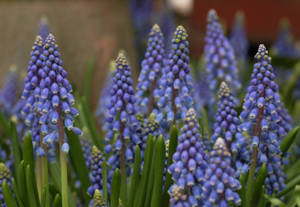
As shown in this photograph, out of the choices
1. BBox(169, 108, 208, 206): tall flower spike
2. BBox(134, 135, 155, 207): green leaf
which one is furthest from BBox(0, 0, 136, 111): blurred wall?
BBox(169, 108, 208, 206): tall flower spike

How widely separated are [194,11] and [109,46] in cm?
623

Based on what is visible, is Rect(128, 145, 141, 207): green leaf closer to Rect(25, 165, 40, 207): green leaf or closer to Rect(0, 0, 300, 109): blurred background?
Rect(25, 165, 40, 207): green leaf

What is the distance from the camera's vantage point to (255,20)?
11859 mm

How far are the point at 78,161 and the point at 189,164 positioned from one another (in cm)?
123

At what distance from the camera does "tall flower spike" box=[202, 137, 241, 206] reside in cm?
223

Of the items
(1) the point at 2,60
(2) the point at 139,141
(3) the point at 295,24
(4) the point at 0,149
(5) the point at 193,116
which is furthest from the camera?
(3) the point at 295,24

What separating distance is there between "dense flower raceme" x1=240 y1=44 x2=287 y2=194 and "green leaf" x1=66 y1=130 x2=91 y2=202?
1.16 m

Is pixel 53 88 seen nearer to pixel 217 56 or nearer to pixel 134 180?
pixel 134 180

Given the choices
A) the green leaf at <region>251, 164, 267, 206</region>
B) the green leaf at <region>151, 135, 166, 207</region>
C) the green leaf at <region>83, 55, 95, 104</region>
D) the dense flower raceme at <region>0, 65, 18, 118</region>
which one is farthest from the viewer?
the green leaf at <region>83, 55, 95, 104</region>

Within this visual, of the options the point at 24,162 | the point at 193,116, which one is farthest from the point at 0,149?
the point at 193,116

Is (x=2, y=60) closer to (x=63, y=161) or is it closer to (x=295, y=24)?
(x=63, y=161)

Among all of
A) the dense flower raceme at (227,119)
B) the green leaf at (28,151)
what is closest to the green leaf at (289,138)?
the dense flower raceme at (227,119)

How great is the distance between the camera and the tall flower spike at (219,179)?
2.23 meters

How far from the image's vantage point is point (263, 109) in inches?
110
